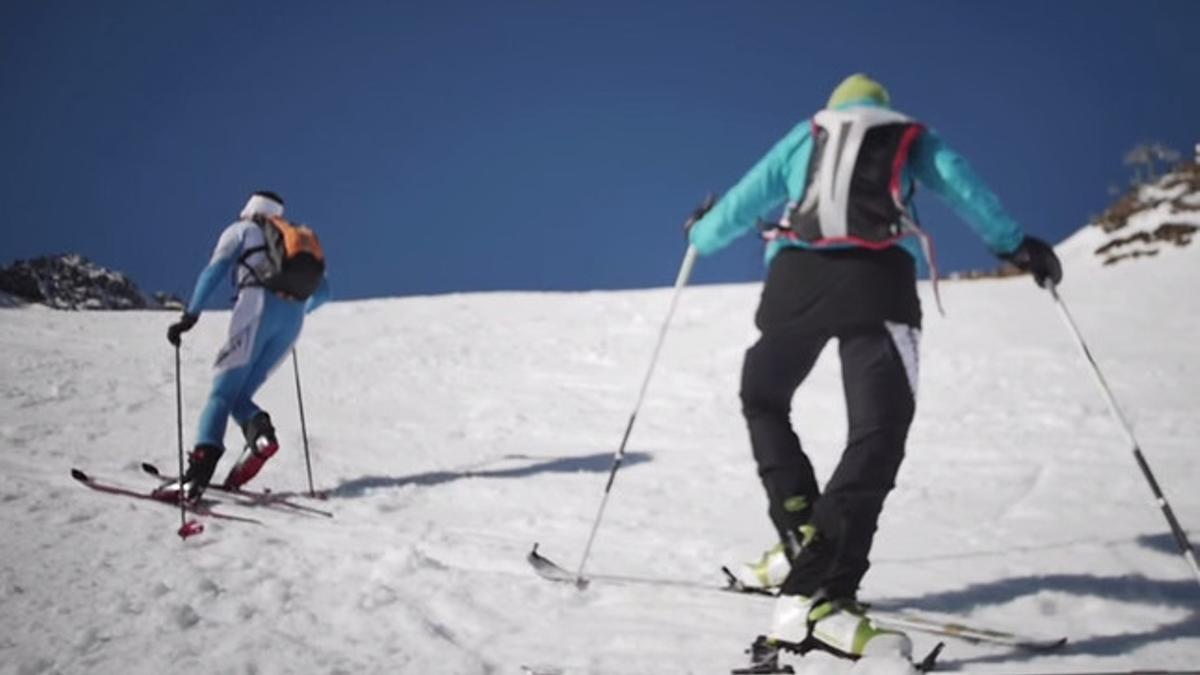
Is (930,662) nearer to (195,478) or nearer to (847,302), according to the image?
(847,302)

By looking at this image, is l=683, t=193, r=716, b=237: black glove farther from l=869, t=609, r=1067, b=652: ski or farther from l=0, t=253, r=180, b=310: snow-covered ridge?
l=0, t=253, r=180, b=310: snow-covered ridge

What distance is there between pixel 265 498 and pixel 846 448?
433cm

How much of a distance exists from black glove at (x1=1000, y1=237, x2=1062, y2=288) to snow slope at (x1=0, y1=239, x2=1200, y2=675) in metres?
1.48

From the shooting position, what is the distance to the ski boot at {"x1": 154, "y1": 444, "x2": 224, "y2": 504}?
5.08 m

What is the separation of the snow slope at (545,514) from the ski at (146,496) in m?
0.15

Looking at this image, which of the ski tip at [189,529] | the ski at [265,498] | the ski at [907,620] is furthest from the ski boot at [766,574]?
the ski tip at [189,529]

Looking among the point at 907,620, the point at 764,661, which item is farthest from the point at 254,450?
the point at 907,620

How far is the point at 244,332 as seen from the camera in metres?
5.73

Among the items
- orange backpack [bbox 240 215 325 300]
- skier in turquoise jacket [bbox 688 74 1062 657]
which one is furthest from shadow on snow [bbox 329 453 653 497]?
skier in turquoise jacket [bbox 688 74 1062 657]

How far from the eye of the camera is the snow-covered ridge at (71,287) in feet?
101

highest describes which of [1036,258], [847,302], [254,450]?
[1036,258]

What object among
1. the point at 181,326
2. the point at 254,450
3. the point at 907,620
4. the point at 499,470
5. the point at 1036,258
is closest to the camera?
the point at 1036,258

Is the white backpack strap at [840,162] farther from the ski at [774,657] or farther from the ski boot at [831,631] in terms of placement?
the ski at [774,657]

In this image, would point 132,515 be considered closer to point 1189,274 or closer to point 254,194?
point 254,194
